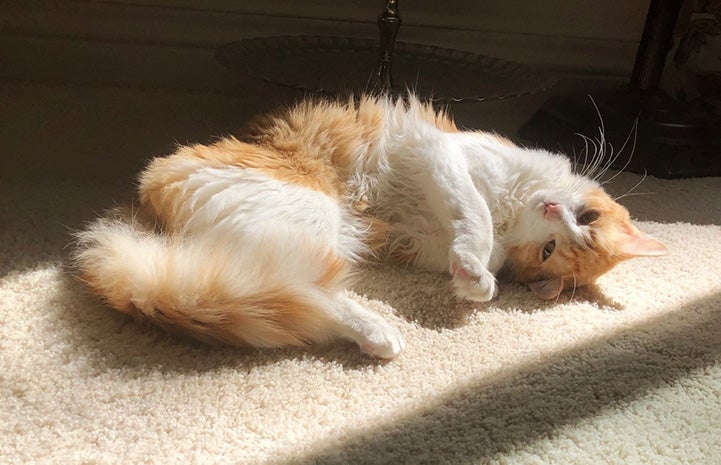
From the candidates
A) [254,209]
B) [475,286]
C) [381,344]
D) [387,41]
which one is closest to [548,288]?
Result: [475,286]

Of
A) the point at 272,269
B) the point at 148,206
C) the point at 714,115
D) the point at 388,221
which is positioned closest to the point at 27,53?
the point at 148,206

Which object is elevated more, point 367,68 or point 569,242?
point 367,68

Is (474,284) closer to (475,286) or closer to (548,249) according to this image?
(475,286)

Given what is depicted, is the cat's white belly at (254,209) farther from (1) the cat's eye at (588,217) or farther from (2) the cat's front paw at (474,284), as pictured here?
(1) the cat's eye at (588,217)

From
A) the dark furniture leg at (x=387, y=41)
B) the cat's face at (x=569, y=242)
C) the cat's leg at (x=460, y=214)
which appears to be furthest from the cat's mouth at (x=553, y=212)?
the dark furniture leg at (x=387, y=41)

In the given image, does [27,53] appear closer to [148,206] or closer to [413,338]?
[148,206]

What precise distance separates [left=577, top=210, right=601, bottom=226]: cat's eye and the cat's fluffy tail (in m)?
0.56

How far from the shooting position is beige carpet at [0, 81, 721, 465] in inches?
34.0

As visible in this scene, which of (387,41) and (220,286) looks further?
(387,41)

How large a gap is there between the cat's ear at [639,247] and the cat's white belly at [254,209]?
1.93 ft

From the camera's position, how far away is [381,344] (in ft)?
3.45

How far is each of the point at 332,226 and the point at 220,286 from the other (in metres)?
0.32

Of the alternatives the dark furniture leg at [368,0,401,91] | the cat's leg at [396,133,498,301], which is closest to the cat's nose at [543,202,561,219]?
the cat's leg at [396,133,498,301]

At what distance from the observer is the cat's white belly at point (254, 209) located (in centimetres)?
109
